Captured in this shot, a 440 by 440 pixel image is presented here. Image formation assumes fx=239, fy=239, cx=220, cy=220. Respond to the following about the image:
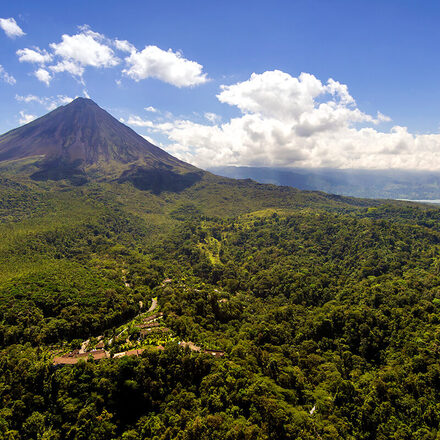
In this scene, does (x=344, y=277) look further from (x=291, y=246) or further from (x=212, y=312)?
(x=212, y=312)

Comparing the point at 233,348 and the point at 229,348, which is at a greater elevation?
the point at 233,348

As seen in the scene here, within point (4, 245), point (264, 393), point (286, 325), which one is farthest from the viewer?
point (4, 245)

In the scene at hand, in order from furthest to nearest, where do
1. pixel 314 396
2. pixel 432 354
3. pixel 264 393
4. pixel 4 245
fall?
1. pixel 4 245
2. pixel 432 354
3. pixel 314 396
4. pixel 264 393

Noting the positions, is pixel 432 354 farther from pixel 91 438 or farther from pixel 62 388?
pixel 62 388

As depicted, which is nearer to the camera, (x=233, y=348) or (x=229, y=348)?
(x=233, y=348)

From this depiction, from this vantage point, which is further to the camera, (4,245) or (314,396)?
(4,245)

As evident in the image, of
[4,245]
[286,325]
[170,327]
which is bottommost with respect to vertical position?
[286,325]

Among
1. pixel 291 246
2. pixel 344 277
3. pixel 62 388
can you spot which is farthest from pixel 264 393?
pixel 291 246

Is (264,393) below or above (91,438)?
above
